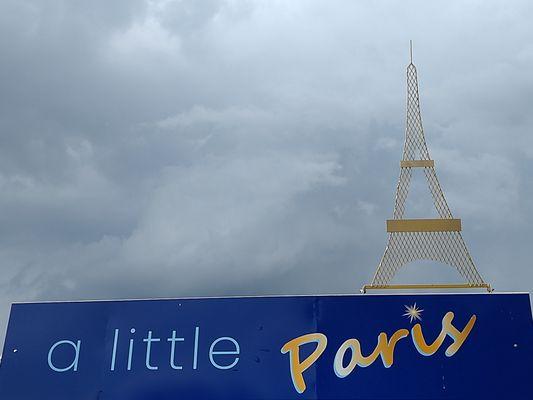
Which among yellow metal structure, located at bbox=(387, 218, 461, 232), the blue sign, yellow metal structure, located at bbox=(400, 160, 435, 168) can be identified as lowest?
the blue sign

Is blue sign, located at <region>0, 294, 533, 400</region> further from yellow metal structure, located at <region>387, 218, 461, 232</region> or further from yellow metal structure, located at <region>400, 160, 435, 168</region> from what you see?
yellow metal structure, located at <region>400, 160, 435, 168</region>

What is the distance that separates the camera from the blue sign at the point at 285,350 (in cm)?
759

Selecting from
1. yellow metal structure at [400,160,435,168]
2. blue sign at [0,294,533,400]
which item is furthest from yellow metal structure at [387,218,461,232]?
blue sign at [0,294,533,400]

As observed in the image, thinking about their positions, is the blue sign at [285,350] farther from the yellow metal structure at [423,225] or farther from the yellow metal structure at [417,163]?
the yellow metal structure at [417,163]

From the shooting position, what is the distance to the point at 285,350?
25.7 ft

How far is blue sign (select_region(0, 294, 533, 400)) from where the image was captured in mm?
7586

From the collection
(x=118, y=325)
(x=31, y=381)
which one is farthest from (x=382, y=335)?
(x=31, y=381)

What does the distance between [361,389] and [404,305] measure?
51.8 inches

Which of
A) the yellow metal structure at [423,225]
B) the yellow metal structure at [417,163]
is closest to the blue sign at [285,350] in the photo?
the yellow metal structure at [423,225]

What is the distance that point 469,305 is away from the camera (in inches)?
308

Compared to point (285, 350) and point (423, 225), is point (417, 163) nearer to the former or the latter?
point (423, 225)

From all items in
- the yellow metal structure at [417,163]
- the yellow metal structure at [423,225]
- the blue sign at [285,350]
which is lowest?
the blue sign at [285,350]

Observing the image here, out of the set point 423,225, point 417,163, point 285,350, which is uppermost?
point 417,163

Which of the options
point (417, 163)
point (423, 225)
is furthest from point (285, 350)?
point (417, 163)
